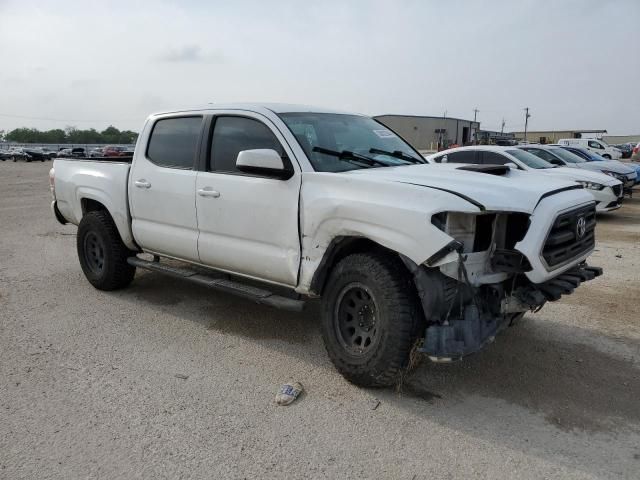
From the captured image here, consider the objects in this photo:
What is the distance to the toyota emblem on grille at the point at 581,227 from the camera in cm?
382

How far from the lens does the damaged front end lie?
130 inches

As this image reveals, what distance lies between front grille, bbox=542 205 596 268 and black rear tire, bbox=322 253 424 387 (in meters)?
0.91

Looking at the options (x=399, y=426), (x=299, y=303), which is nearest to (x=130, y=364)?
(x=299, y=303)

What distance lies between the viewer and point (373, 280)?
3547 mm

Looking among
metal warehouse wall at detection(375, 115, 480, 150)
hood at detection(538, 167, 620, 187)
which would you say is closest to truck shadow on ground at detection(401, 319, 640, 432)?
hood at detection(538, 167, 620, 187)

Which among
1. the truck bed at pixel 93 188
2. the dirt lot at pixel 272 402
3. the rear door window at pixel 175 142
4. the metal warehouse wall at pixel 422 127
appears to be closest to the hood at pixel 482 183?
the dirt lot at pixel 272 402

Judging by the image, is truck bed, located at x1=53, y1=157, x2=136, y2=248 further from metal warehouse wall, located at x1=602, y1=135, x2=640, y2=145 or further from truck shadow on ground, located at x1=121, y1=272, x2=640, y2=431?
metal warehouse wall, located at x1=602, y1=135, x2=640, y2=145

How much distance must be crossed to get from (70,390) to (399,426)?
226cm

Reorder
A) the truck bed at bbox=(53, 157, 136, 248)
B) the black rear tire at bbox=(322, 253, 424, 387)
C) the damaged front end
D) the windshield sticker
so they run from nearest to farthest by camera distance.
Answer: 1. the damaged front end
2. the black rear tire at bbox=(322, 253, 424, 387)
3. the windshield sticker
4. the truck bed at bbox=(53, 157, 136, 248)

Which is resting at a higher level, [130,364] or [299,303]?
[299,303]

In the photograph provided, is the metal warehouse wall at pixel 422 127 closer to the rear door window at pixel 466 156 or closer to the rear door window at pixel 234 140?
the rear door window at pixel 466 156

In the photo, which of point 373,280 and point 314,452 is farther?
point 373,280

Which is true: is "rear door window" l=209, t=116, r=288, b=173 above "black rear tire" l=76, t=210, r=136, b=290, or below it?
above

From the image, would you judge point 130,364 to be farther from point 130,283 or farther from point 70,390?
point 130,283
